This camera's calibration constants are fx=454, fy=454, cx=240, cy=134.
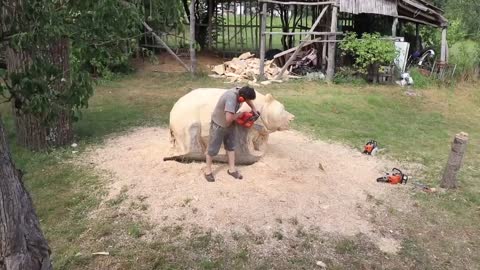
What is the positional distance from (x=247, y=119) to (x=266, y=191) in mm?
982

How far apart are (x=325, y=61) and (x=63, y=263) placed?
38.8 ft

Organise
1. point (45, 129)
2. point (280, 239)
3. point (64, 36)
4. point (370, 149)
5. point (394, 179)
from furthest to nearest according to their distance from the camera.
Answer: point (370, 149) → point (45, 129) → point (394, 179) → point (280, 239) → point (64, 36)

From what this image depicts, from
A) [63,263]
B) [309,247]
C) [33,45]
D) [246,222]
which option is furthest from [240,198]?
[33,45]

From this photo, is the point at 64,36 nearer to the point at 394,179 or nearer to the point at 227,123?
the point at 227,123

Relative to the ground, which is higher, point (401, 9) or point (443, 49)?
point (401, 9)

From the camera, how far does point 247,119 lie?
19.8 feet

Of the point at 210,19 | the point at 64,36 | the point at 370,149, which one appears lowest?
the point at 370,149

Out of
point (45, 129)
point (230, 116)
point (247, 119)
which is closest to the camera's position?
point (230, 116)

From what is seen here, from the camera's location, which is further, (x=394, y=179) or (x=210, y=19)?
(x=210, y=19)

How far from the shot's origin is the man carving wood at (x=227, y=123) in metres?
5.72

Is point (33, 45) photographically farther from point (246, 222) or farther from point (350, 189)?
point (350, 189)

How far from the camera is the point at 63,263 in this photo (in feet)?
15.2

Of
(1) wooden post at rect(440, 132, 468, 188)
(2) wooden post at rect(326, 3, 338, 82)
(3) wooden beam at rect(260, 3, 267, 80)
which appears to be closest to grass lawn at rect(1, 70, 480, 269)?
(1) wooden post at rect(440, 132, 468, 188)

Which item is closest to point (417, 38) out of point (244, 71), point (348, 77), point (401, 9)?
point (401, 9)
